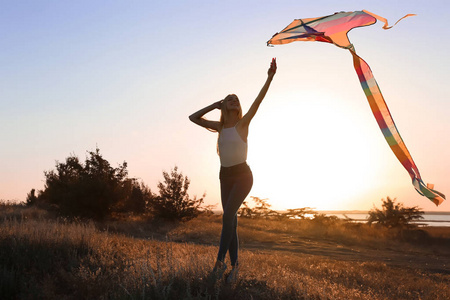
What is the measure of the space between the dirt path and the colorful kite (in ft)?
25.5

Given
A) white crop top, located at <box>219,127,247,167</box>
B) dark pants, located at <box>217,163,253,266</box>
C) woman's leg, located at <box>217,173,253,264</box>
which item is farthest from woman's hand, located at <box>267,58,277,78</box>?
woman's leg, located at <box>217,173,253,264</box>

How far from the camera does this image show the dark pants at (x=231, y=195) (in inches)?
224

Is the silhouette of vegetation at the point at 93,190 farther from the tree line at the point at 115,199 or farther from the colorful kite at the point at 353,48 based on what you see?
the colorful kite at the point at 353,48

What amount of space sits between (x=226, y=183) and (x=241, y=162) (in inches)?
15.2

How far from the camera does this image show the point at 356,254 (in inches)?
596

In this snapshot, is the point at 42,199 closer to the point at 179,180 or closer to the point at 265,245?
the point at 179,180

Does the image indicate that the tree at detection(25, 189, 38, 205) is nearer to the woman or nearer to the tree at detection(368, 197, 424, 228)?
the tree at detection(368, 197, 424, 228)

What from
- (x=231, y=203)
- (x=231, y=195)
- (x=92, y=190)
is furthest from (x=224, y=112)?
(x=92, y=190)

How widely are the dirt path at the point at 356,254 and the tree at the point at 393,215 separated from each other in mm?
5562

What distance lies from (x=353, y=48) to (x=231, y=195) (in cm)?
284

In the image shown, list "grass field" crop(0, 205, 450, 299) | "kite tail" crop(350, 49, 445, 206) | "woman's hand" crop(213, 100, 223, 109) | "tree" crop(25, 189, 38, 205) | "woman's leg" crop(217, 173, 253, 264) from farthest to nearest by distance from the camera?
"tree" crop(25, 189, 38, 205)
"woman's hand" crop(213, 100, 223, 109)
"woman's leg" crop(217, 173, 253, 264)
"grass field" crop(0, 205, 450, 299)
"kite tail" crop(350, 49, 445, 206)

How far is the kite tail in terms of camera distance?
5.01 meters

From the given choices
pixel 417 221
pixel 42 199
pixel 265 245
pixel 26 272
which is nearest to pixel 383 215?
pixel 417 221

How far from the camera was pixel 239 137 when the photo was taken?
5.86m
